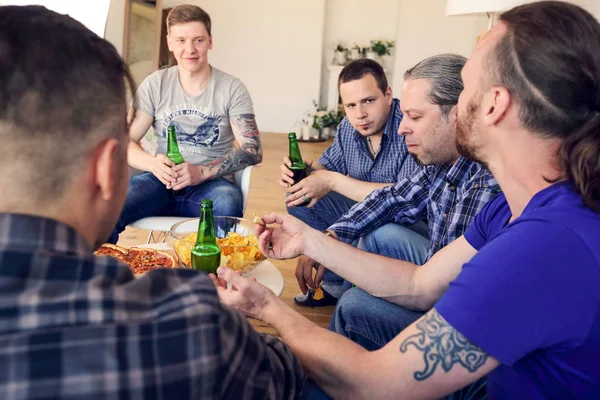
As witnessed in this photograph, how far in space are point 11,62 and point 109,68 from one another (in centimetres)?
11

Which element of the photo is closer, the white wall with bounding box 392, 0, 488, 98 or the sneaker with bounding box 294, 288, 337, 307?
the sneaker with bounding box 294, 288, 337, 307

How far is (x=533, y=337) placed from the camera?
2.80 ft

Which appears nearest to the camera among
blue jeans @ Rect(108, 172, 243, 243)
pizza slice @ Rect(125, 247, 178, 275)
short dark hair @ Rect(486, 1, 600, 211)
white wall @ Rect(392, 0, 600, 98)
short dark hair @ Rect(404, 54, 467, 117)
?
short dark hair @ Rect(486, 1, 600, 211)

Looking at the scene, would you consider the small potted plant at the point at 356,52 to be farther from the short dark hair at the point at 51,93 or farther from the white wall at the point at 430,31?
the short dark hair at the point at 51,93

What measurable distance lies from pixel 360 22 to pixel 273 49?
120 cm

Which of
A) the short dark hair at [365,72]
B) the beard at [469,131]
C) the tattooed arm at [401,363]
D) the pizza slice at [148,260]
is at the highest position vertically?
the short dark hair at [365,72]

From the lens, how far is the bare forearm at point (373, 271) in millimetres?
1516

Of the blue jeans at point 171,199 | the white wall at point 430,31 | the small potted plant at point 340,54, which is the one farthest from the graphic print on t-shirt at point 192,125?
the small potted plant at point 340,54

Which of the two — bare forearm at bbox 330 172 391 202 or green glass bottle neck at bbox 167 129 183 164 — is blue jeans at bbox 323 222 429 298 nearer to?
bare forearm at bbox 330 172 391 202

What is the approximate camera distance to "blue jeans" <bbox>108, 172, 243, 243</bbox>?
2.44 metres

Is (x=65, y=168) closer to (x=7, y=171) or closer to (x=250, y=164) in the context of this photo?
(x=7, y=171)

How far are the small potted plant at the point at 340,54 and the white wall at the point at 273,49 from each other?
0.89 feet

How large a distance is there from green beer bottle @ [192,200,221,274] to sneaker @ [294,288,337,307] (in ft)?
3.61

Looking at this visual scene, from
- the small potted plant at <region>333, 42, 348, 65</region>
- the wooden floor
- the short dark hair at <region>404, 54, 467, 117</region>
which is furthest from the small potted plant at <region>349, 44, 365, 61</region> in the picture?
the short dark hair at <region>404, 54, 467, 117</region>
